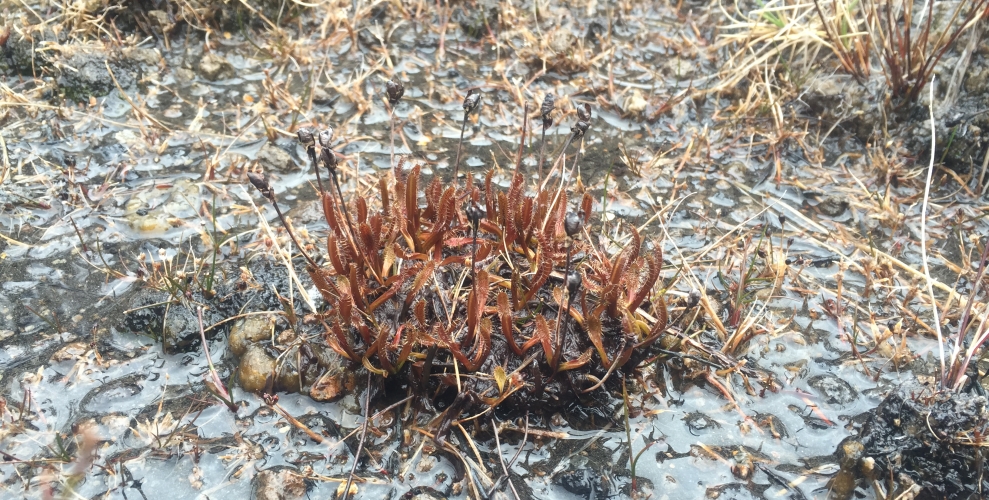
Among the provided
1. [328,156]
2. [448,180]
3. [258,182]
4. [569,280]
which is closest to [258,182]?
[258,182]

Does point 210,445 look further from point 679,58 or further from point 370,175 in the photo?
point 679,58

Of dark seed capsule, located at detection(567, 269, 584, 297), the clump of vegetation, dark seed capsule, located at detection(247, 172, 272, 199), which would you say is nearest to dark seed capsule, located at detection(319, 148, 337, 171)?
the clump of vegetation

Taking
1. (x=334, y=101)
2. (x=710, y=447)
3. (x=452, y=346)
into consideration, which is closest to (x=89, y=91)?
(x=334, y=101)

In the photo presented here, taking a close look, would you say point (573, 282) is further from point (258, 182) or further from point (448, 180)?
point (448, 180)

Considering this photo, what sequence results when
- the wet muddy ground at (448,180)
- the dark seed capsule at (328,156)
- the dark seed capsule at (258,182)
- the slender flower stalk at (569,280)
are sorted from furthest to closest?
the wet muddy ground at (448,180) < the dark seed capsule at (328,156) < the dark seed capsule at (258,182) < the slender flower stalk at (569,280)

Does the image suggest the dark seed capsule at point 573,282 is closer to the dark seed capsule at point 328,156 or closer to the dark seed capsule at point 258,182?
the dark seed capsule at point 328,156

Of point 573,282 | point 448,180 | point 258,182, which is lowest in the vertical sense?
point 448,180

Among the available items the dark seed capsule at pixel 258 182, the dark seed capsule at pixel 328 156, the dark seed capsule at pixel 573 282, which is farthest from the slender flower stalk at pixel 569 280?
the dark seed capsule at pixel 258 182

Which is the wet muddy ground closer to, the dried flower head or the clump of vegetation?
the clump of vegetation
